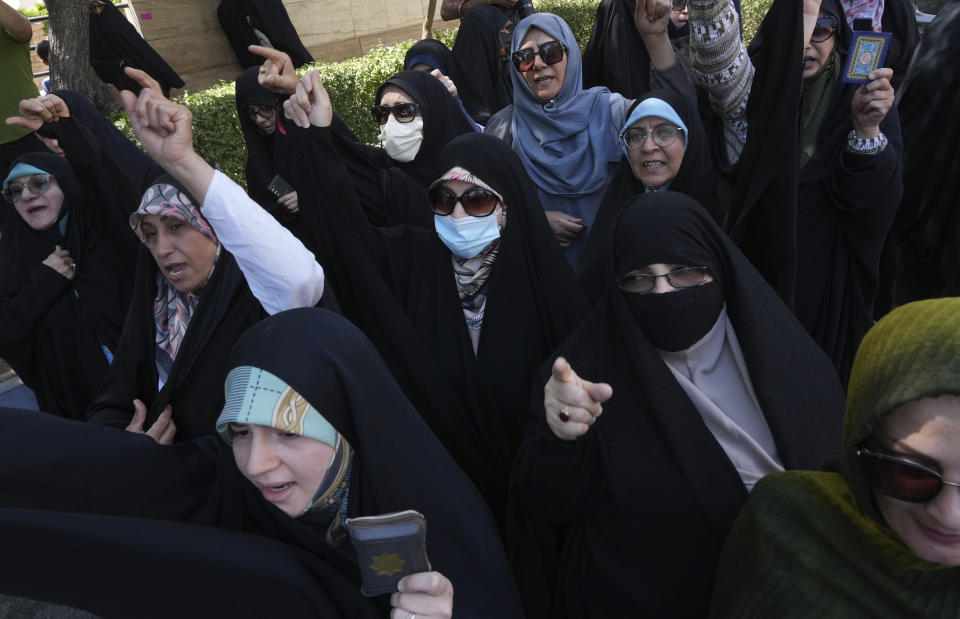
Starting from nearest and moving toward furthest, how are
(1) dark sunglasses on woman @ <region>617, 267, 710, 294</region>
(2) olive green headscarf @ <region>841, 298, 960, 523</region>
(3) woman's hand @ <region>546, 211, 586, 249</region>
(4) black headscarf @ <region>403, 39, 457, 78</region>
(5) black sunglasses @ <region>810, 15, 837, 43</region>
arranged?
(2) olive green headscarf @ <region>841, 298, 960, 523</region>, (1) dark sunglasses on woman @ <region>617, 267, 710, 294</region>, (5) black sunglasses @ <region>810, 15, 837, 43</region>, (3) woman's hand @ <region>546, 211, 586, 249</region>, (4) black headscarf @ <region>403, 39, 457, 78</region>

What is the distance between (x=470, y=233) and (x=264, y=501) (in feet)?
4.33

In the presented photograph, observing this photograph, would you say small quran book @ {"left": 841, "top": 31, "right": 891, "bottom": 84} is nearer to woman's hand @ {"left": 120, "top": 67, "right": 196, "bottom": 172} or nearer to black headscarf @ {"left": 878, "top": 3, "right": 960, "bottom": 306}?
black headscarf @ {"left": 878, "top": 3, "right": 960, "bottom": 306}

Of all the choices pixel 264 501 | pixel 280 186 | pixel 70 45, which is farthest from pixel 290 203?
pixel 70 45

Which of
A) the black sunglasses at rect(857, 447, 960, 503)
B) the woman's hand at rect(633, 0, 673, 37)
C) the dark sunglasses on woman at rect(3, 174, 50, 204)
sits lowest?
the black sunglasses at rect(857, 447, 960, 503)

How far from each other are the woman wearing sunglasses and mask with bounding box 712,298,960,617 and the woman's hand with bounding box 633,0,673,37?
108 inches

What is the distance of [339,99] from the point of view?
22.5 feet

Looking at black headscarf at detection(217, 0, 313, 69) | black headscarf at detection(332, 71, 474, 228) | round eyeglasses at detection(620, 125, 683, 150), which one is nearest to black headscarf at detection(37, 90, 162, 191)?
black headscarf at detection(332, 71, 474, 228)

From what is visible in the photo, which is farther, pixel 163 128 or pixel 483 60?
pixel 483 60

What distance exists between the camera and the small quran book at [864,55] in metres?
2.54

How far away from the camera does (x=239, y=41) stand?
362 inches

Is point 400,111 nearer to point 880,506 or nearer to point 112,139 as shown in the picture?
point 112,139

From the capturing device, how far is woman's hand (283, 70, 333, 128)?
2586 mm

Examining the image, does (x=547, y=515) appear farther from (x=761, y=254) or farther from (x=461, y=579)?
(x=761, y=254)

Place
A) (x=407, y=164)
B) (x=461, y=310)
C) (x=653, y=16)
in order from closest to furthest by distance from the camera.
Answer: (x=461, y=310), (x=653, y=16), (x=407, y=164)
